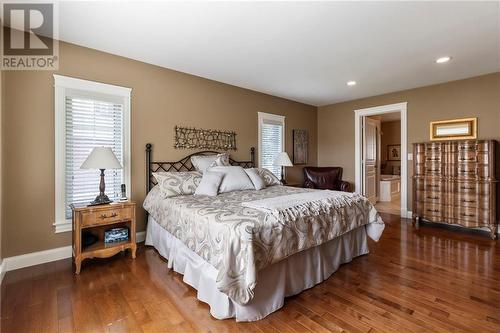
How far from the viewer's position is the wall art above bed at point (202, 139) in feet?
12.3

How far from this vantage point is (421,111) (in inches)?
179

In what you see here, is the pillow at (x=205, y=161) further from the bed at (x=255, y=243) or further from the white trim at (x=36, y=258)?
the white trim at (x=36, y=258)

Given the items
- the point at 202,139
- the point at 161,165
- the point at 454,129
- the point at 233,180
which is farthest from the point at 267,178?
the point at 454,129

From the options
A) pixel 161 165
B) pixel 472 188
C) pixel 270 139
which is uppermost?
pixel 270 139

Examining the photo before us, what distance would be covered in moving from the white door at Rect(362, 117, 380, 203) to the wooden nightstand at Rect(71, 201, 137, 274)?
4799 millimetres

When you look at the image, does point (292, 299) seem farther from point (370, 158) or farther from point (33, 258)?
point (370, 158)

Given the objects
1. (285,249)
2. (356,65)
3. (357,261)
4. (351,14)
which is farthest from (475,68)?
(285,249)

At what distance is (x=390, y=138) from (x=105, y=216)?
8.59 meters

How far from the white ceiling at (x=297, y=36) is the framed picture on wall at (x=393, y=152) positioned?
4465mm

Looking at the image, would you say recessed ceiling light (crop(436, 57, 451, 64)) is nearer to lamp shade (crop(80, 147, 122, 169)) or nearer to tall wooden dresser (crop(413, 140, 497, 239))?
tall wooden dresser (crop(413, 140, 497, 239))

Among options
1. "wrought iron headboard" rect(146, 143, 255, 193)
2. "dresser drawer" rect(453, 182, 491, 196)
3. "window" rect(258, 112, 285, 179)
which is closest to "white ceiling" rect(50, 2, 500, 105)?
"window" rect(258, 112, 285, 179)

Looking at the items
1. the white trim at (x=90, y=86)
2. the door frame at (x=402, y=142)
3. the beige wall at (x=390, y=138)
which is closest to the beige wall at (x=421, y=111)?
the door frame at (x=402, y=142)

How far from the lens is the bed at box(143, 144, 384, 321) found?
5.49ft

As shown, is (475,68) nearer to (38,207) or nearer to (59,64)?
(59,64)
